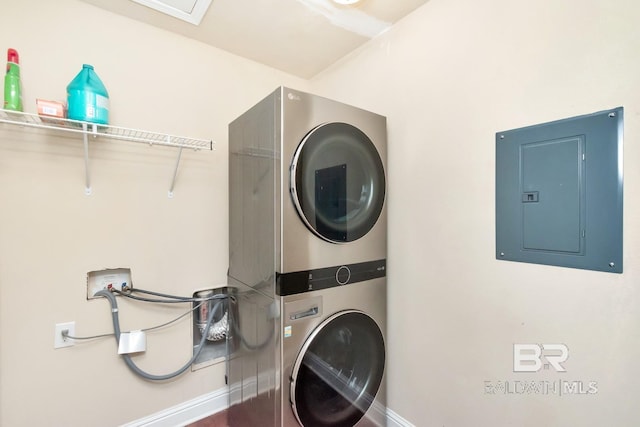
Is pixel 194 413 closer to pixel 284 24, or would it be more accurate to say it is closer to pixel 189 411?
pixel 189 411

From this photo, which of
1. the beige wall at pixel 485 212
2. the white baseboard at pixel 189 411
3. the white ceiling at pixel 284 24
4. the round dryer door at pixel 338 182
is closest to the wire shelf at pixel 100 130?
the white ceiling at pixel 284 24

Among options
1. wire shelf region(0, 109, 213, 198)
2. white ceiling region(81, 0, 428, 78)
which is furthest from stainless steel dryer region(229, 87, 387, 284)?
white ceiling region(81, 0, 428, 78)

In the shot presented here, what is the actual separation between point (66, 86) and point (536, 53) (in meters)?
2.11

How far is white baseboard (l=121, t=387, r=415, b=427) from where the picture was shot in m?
1.53

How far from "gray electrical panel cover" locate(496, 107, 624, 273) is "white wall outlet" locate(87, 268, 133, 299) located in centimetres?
188

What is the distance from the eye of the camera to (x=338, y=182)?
1.31 meters

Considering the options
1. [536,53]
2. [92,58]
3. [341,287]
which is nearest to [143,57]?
[92,58]

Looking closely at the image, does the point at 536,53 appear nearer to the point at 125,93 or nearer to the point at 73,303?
the point at 125,93

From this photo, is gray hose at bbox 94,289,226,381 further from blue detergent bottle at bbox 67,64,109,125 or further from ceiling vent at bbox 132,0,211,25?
ceiling vent at bbox 132,0,211,25

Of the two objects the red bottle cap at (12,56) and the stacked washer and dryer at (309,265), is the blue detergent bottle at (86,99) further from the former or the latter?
the stacked washer and dryer at (309,265)

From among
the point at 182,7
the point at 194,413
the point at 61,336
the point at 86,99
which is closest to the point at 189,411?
the point at 194,413

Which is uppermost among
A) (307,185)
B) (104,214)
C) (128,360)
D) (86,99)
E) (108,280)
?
(86,99)

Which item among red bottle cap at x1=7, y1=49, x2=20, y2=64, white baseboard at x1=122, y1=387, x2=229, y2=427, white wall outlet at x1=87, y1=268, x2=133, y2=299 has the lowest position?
white baseboard at x1=122, y1=387, x2=229, y2=427

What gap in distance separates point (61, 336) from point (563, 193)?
2275mm
